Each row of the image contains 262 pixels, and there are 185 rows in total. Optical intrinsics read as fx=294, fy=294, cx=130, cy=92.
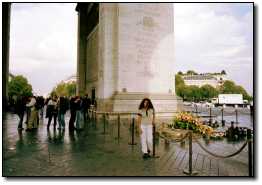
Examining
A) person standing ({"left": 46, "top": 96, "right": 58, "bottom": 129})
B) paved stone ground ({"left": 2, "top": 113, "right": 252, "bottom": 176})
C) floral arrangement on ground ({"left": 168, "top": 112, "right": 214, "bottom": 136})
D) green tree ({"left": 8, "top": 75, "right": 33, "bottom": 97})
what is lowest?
paved stone ground ({"left": 2, "top": 113, "right": 252, "bottom": 176})

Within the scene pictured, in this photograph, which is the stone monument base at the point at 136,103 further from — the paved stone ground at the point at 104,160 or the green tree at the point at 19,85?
the green tree at the point at 19,85

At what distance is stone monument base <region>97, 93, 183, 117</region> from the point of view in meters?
20.2

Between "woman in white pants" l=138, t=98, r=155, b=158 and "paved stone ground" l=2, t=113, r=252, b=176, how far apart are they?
0.45m

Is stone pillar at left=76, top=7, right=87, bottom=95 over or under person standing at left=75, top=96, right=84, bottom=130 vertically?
over

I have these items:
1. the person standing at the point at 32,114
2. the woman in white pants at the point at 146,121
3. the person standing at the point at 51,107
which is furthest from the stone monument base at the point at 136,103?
the woman in white pants at the point at 146,121

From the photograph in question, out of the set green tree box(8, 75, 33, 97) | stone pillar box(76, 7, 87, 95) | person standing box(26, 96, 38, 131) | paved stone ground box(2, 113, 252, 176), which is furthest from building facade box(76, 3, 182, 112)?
green tree box(8, 75, 33, 97)

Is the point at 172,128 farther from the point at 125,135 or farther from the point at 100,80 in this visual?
the point at 100,80

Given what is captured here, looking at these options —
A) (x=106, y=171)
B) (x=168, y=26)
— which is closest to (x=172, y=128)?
(x=106, y=171)

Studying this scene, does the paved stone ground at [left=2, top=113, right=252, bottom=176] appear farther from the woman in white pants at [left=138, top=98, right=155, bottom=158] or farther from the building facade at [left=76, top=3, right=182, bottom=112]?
the building facade at [left=76, top=3, right=182, bottom=112]

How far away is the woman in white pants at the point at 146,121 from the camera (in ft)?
24.5

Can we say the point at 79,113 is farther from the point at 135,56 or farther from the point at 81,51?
the point at 81,51

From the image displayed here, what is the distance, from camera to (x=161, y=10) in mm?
23016

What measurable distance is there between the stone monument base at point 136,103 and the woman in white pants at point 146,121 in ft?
40.2

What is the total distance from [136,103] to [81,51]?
2127 cm
